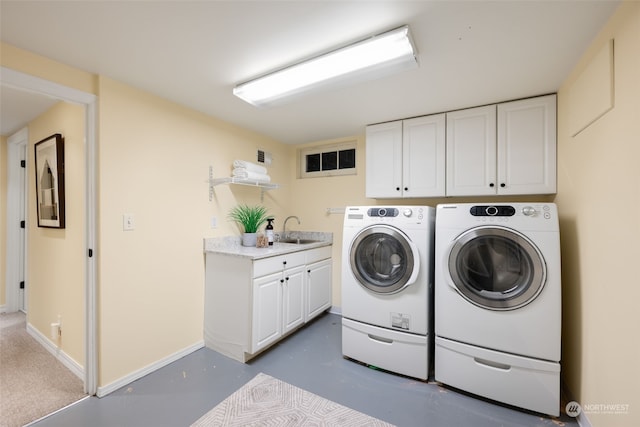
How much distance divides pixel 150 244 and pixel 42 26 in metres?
1.39

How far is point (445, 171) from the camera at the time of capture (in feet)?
7.66

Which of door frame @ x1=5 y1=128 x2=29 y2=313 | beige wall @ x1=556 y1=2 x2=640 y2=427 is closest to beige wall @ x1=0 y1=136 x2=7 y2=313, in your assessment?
door frame @ x1=5 y1=128 x2=29 y2=313

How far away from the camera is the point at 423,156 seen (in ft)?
7.97

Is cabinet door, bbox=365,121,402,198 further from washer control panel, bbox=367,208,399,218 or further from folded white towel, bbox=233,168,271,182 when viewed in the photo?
folded white towel, bbox=233,168,271,182

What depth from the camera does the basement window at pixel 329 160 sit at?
3.21 m

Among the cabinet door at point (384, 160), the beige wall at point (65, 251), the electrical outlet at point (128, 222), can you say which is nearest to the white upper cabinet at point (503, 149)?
the cabinet door at point (384, 160)

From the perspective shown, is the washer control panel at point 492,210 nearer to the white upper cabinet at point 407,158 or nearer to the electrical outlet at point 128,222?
the white upper cabinet at point 407,158

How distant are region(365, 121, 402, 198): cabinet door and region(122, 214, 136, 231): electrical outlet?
207 cm

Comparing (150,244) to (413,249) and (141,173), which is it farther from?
(413,249)

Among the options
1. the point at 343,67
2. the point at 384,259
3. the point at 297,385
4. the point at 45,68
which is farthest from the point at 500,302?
the point at 45,68

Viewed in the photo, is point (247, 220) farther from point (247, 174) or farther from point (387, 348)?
point (387, 348)

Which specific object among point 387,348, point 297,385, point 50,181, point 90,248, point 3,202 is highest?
point 50,181

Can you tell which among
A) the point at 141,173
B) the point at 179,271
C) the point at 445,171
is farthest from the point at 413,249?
the point at 141,173

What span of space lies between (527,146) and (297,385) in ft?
8.35
